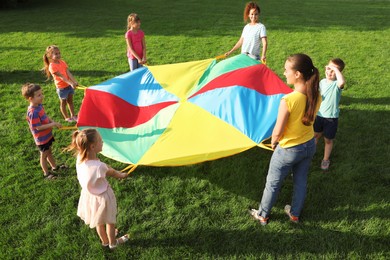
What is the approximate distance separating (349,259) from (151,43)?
7.61m

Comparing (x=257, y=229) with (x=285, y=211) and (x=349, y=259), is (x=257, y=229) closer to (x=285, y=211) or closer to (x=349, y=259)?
(x=285, y=211)

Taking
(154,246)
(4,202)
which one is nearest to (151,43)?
(4,202)

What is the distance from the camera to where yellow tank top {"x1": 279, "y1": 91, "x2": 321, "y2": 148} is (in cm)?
257

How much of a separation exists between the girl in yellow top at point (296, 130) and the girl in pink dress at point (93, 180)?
4.57 feet

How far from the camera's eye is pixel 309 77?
2.57m

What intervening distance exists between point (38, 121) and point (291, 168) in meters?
2.68

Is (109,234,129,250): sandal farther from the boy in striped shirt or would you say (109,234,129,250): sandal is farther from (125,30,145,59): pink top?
(125,30,145,59): pink top

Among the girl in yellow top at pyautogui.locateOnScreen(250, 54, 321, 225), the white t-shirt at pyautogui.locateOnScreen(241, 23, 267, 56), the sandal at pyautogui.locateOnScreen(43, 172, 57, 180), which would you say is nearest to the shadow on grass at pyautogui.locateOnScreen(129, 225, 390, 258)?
the girl in yellow top at pyautogui.locateOnScreen(250, 54, 321, 225)

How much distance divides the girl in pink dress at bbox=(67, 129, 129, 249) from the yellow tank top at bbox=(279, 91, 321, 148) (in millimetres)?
1441

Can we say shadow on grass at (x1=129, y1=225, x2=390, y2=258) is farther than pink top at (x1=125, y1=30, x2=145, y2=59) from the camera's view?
No

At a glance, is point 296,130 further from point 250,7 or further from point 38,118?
point 250,7

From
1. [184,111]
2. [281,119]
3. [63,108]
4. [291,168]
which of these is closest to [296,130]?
[281,119]

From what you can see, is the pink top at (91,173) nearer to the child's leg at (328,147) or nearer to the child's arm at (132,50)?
the child's leg at (328,147)

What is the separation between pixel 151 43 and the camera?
906 cm
